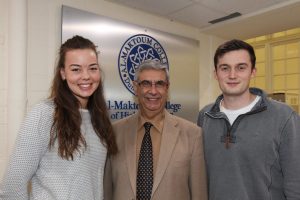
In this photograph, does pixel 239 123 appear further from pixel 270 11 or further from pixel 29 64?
pixel 270 11

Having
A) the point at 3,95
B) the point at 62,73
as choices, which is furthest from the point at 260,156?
the point at 3,95

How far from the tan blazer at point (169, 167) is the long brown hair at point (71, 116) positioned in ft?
0.44

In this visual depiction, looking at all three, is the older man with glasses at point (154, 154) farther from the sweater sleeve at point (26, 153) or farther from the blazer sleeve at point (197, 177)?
the sweater sleeve at point (26, 153)

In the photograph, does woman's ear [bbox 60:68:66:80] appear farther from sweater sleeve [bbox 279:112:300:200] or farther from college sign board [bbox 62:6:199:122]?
college sign board [bbox 62:6:199:122]

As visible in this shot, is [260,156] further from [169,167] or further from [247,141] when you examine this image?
[169,167]

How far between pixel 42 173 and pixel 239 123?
1087 millimetres

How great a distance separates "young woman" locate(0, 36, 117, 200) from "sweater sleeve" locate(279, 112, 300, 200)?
950 mm

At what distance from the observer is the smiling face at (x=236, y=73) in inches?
66.8

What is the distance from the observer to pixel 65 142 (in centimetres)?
138

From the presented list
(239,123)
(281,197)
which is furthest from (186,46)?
(281,197)

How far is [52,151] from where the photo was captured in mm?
1375

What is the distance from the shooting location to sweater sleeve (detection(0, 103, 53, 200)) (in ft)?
4.28

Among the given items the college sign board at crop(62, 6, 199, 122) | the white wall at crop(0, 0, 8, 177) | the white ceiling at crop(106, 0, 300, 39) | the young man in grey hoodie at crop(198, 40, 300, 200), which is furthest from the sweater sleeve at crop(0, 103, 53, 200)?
the white ceiling at crop(106, 0, 300, 39)

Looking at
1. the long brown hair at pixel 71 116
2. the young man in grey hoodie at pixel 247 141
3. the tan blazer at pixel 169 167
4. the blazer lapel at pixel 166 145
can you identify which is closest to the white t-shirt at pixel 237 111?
the young man in grey hoodie at pixel 247 141
